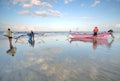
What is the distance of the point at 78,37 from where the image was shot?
29781 mm

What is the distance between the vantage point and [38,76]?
588cm

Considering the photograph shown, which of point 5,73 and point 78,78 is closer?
point 78,78

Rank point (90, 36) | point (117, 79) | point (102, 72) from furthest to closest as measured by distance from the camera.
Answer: point (90, 36) < point (102, 72) < point (117, 79)

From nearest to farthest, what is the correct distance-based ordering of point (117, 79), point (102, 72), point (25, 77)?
point (117, 79) → point (25, 77) → point (102, 72)

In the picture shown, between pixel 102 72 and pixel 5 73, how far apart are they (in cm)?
517

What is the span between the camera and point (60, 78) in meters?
5.64

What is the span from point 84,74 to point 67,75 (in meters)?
0.88

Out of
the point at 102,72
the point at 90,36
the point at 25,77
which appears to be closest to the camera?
the point at 25,77

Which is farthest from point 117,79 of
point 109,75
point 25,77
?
point 25,77

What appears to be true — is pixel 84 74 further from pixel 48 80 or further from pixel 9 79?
pixel 9 79

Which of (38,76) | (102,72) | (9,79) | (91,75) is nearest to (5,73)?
(9,79)

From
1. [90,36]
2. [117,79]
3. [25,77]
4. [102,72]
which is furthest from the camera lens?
[90,36]

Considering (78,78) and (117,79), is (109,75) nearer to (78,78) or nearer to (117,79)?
(117,79)

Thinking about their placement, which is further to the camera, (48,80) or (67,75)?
(67,75)
